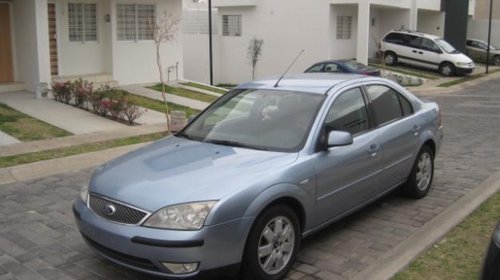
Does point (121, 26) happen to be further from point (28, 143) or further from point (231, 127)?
point (231, 127)

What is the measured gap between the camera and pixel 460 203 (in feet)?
21.2

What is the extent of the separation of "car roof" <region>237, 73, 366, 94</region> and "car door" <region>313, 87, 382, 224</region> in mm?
185

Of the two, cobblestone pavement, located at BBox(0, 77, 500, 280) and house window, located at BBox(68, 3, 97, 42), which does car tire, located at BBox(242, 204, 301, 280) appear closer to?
cobblestone pavement, located at BBox(0, 77, 500, 280)

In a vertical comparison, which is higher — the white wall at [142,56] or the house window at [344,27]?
the house window at [344,27]

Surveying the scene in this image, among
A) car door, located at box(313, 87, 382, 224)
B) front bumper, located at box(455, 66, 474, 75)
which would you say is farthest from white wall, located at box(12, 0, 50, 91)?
front bumper, located at box(455, 66, 474, 75)

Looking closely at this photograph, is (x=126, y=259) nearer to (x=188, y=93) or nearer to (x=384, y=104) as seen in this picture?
(x=384, y=104)

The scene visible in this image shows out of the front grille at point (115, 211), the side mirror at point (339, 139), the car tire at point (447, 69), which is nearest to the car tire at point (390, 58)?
the car tire at point (447, 69)

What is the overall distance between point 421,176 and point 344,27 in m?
22.4

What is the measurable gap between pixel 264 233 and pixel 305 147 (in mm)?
907

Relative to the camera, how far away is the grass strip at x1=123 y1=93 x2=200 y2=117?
47.7 feet

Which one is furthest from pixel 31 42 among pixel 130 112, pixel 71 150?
pixel 71 150

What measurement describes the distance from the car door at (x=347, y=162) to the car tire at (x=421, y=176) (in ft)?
3.33

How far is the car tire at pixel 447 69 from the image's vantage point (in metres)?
28.6

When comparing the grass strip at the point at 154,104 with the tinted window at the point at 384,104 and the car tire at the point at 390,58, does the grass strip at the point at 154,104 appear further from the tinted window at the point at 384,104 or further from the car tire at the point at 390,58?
the car tire at the point at 390,58
